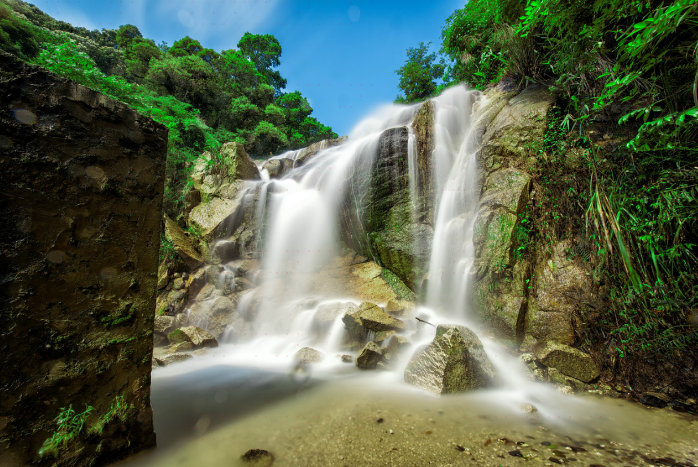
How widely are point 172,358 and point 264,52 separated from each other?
27201 mm

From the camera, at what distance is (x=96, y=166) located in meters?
1.96

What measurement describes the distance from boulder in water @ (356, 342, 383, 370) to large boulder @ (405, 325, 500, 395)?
2.39ft

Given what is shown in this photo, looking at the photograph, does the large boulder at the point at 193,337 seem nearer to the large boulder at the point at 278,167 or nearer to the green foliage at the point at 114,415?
the green foliage at the point at 114,415

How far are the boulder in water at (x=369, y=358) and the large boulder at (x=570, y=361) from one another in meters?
2.52

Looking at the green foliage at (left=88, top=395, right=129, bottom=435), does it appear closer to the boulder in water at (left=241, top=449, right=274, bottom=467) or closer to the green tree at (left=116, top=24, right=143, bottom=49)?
the boulder in water at (left=241, top=449, right=274, bottom=467)

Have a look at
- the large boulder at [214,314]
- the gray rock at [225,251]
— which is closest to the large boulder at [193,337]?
the large boulder at [214,314]

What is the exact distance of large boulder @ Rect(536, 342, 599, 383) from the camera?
3.91m

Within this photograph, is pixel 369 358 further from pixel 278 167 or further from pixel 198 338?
pixel 278 167

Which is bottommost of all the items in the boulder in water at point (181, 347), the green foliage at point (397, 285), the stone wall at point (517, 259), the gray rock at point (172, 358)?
the boulder in water at point (181, 347)

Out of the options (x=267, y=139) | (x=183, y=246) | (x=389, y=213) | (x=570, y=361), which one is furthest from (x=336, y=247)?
(x=267, y=139)

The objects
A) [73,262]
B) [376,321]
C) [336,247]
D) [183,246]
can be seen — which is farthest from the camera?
[336,247]

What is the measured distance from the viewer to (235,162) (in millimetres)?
10695

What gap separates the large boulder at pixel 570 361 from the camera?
3912 millimetres

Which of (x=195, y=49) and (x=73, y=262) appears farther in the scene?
(x=195, y=49)
